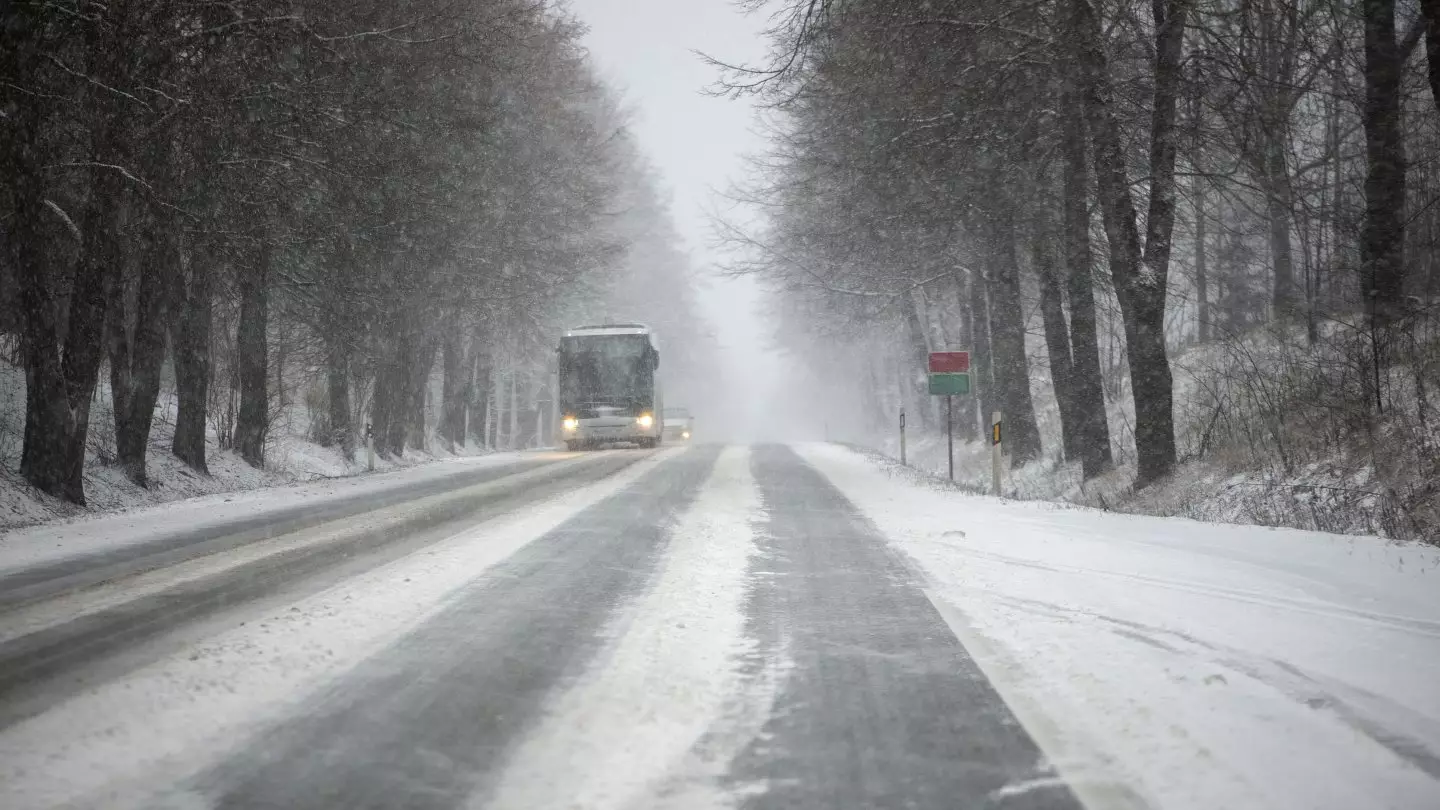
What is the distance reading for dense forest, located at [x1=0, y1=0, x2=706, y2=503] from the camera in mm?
9383

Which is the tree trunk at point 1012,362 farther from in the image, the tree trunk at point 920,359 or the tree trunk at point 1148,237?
the tree trunk at point 920,359

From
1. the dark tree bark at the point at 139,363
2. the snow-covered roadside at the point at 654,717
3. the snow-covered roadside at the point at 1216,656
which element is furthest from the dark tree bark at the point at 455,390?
the snow-covered roadside at the point at 654,717

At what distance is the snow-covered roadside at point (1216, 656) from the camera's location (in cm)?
268

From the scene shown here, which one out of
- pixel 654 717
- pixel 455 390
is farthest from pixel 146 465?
pixel 455 390

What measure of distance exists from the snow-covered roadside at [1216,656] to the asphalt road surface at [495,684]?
250mm

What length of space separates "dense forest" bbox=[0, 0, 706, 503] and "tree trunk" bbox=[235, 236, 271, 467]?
47 millimetres

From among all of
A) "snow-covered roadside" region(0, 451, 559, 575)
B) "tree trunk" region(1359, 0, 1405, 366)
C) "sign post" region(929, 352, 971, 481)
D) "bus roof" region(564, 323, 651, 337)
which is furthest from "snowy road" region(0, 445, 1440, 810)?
"bus roof" region(564, 323, 651, 337)

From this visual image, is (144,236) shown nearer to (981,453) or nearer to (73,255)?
(73,255)

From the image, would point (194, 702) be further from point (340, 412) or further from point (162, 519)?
point (340, 412)

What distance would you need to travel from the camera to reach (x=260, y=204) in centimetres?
1104

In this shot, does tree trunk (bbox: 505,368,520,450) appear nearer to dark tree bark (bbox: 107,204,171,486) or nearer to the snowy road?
dark tree bark (bbox: 107,204,171,486)

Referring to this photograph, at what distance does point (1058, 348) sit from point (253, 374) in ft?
43.0

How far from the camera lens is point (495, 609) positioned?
16.0 feet

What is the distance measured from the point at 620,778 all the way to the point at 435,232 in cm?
1613
